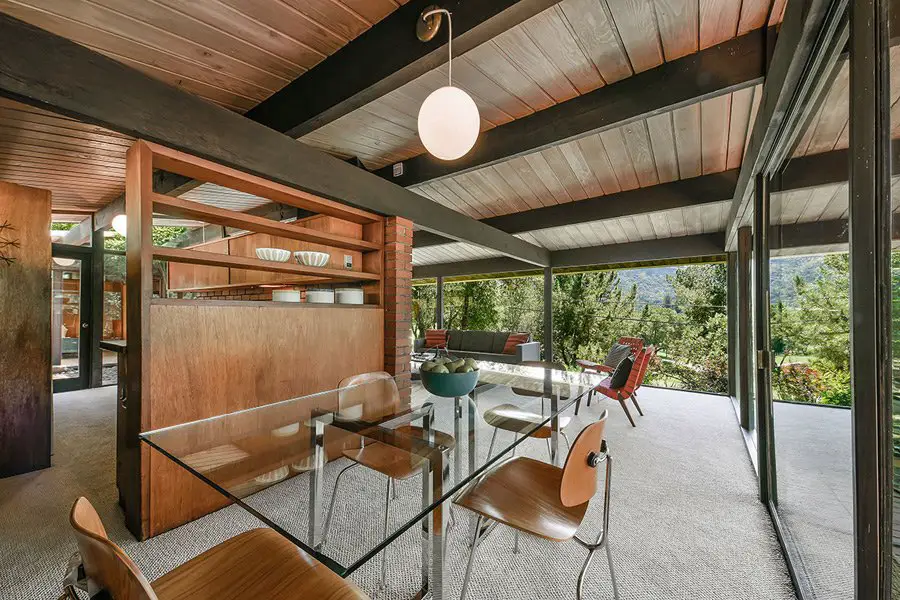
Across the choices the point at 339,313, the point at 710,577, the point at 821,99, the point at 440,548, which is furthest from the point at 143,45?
the point at 710,577

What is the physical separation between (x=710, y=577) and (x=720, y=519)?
59 cm

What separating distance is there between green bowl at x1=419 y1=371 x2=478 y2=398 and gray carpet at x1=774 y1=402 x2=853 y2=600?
3.96ft

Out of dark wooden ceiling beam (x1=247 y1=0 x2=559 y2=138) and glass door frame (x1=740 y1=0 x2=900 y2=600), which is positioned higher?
dark wooden ceiling beam (x1=247 y1=0 x2=559 y2=138)

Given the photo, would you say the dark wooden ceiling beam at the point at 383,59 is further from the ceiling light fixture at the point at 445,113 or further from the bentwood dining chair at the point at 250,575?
the bentwood dining chair at the point at 250,575

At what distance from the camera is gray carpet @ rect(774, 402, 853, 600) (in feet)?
3.55

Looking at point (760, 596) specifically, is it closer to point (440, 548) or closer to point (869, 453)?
point (869, 453)

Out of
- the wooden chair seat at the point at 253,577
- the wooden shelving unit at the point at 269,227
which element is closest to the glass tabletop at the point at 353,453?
the wooden chair seat at the point at 253,577

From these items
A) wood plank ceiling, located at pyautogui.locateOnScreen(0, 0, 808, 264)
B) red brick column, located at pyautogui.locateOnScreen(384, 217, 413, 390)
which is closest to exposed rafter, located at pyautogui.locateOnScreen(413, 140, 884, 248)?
wood plank ceiling, located at pyautogui.locateOnScreen(0, 0, 808, 264)

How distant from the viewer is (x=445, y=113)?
1546 millimetres

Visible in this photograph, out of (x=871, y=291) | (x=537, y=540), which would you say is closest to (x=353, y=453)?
(x=537, y=540)

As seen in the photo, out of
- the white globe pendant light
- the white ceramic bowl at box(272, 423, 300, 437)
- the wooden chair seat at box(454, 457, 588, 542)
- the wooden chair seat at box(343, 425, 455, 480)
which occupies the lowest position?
the wooden chair seat at box(454, 457, 588, 542)

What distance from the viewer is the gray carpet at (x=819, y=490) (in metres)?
1.08

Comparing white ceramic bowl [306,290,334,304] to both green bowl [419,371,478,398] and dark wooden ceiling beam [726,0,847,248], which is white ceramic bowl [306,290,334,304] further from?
dark wooden ceiling beam [726,0,847,248]

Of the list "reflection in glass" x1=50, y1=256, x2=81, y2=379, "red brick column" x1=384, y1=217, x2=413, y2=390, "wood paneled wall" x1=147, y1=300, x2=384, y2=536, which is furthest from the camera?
"reflection in glass" x1=50, y1=256, x2=81, y2=379
